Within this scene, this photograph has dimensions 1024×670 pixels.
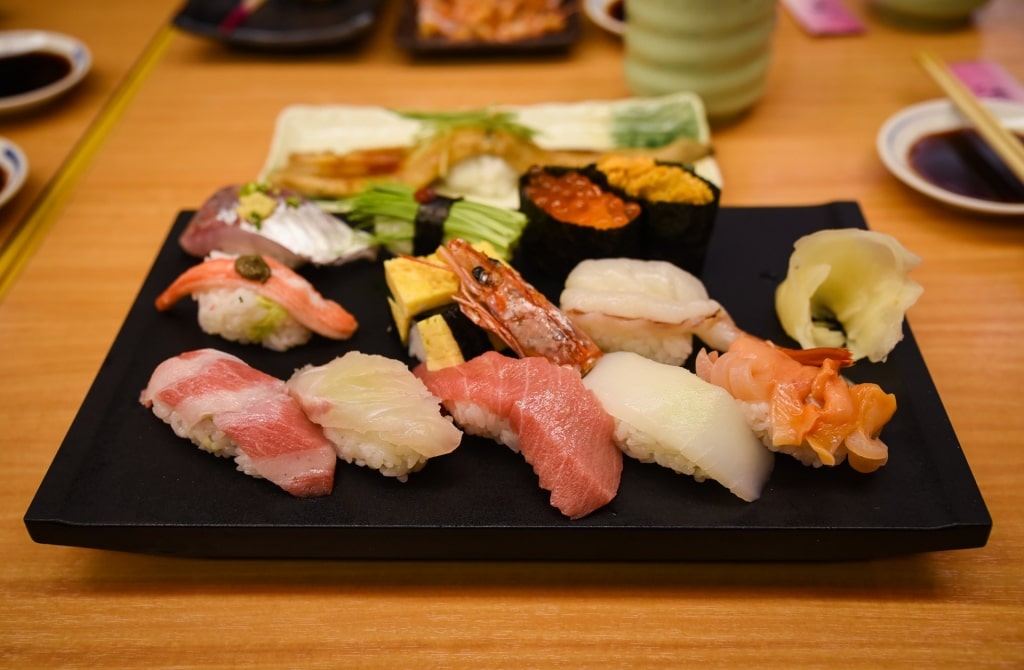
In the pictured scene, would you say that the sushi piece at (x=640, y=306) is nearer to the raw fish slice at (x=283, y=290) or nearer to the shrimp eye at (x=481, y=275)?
the shrimp eye at (x=481, y=275)

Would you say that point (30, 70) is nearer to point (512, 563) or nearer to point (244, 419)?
point (244, 419)

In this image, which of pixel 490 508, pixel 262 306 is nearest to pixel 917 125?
pixel 490 508

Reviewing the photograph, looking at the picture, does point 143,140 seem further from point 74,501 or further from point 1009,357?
point 1009,357

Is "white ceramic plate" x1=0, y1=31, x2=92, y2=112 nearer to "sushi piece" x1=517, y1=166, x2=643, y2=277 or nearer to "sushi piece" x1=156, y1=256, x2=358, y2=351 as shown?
"sushi piece" x1=156, y1=256, x2=358, y2=351

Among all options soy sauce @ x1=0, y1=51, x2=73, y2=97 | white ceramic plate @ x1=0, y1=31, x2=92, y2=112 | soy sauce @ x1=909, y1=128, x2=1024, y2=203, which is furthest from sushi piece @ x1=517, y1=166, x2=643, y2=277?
soy sauce @ x1=0, y1=51, x2=73, y2=97

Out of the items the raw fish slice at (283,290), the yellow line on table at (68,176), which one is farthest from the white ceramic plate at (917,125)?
the yellow line on table at (68,176)
